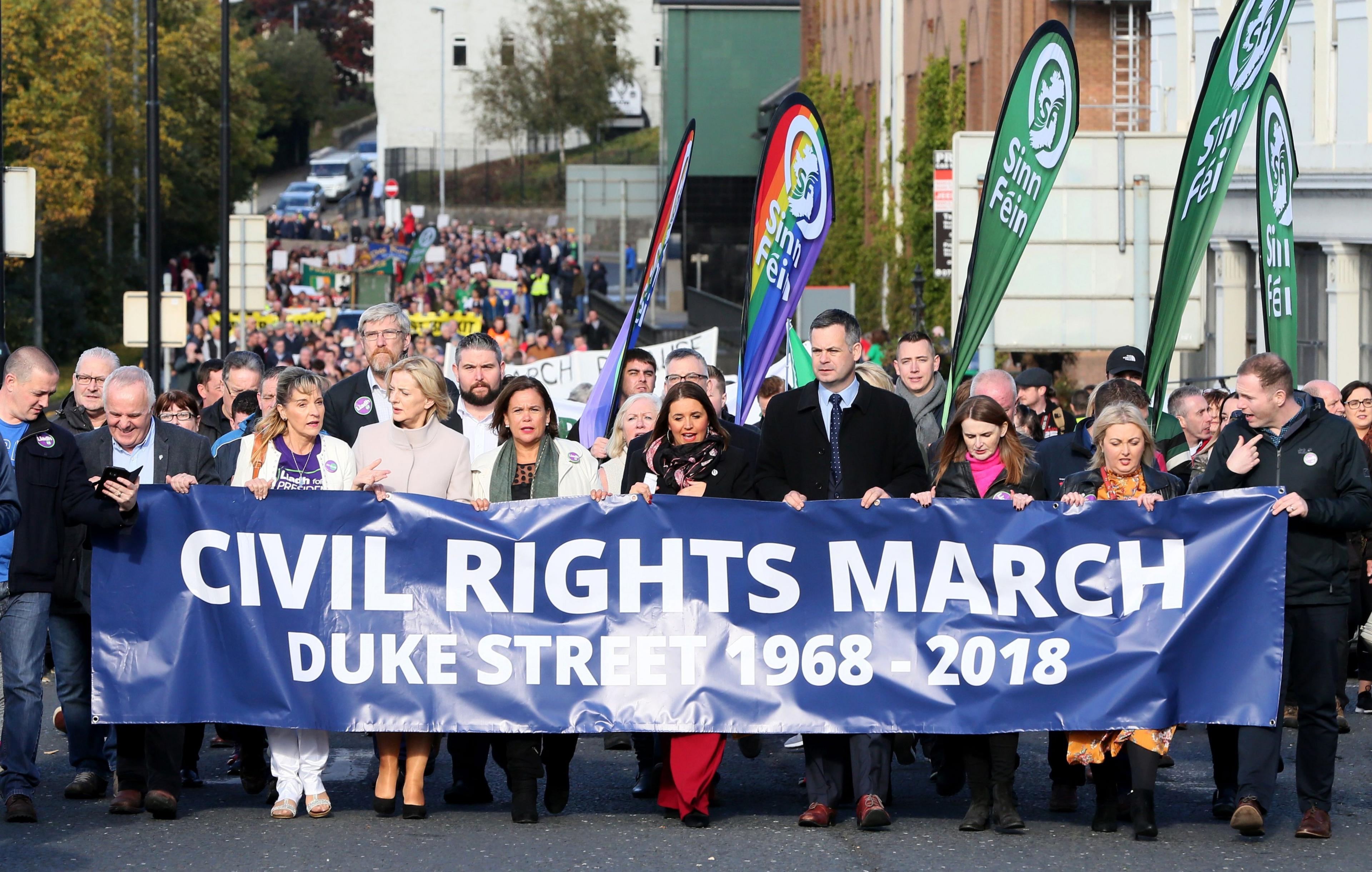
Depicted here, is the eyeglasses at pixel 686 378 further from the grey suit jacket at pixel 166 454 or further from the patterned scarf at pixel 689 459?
the grey suit jacket at pixel 166 454

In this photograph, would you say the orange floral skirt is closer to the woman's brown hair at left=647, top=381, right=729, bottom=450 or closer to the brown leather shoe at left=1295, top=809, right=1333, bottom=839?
the brown leather shoe at left=1295, top=809, right=1333, bottom=839

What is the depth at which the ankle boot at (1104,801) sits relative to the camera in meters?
8.34

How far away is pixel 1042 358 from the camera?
2945cm

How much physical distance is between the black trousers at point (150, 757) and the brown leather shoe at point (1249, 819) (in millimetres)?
4347

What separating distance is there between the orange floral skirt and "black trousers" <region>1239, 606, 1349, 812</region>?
1.14 ft

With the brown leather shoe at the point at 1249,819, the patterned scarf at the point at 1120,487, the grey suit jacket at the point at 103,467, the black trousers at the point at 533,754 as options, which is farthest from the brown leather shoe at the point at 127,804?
the brown leather shoe at the point at 1249,819

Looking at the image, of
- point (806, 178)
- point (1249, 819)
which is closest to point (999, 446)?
point (1249, 819)

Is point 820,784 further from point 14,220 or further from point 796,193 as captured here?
point 14,220

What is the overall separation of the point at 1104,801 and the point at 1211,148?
464cm

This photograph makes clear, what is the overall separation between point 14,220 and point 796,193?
9206 millimetres

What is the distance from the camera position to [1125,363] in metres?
12.9

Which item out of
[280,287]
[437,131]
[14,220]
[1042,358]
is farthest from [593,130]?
[14,220]

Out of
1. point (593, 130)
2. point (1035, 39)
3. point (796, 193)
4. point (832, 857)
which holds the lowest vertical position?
point (832, 857)

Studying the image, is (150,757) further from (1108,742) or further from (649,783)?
(1108,742)
